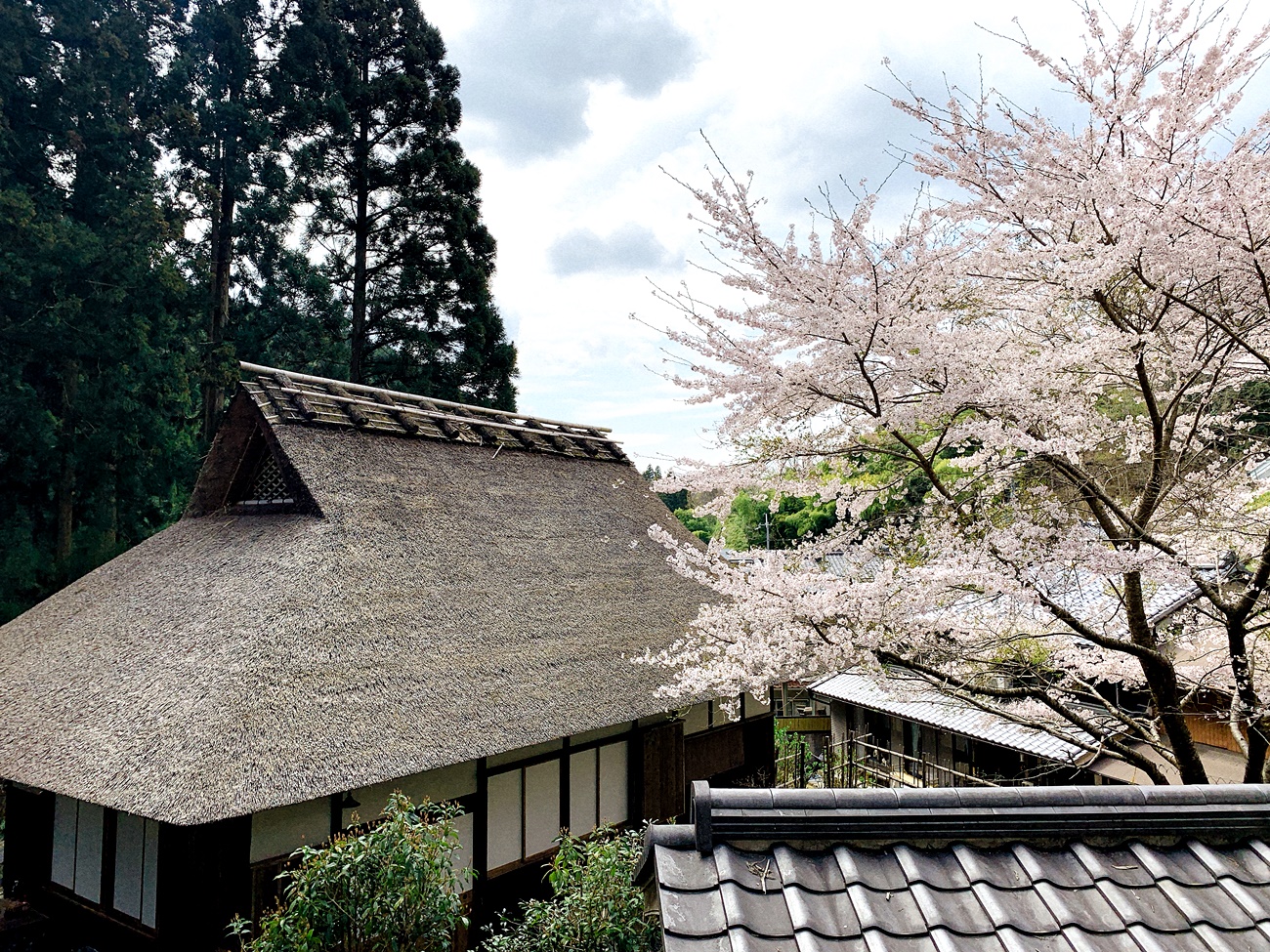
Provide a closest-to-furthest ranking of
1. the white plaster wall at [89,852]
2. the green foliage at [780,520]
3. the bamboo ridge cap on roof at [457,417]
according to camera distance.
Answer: the white plaster wall at [89,852] < the bamboo ridge cap on roof at [457,417] < the green foliage at [780,520]

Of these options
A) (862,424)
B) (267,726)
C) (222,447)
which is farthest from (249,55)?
(862,424)

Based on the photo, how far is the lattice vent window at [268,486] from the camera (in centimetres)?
740

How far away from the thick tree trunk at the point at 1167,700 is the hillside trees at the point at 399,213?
12711 millimetres

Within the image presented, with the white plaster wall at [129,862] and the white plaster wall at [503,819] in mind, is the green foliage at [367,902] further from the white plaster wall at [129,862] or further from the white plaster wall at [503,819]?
the white plaster wall at [503,819]

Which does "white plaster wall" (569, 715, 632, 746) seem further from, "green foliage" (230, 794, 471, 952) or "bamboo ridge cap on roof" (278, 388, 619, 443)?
"bamboo ridge cap on roof" (278, 388, 619, 443)

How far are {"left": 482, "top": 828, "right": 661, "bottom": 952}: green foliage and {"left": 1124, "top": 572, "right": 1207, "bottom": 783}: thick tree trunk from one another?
3.04m

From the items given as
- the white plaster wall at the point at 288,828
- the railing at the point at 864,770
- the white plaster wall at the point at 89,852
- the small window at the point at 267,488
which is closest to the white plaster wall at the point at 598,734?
the white plaster wall at the point at 288,828

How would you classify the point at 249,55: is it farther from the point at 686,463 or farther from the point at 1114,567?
the point at 1114,567

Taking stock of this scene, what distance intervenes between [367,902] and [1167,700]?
14.9 feet

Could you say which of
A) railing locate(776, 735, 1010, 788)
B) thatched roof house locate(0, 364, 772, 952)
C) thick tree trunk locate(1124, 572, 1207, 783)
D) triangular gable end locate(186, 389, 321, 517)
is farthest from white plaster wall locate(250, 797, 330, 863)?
railing locate(776, 735, 1010, 788)

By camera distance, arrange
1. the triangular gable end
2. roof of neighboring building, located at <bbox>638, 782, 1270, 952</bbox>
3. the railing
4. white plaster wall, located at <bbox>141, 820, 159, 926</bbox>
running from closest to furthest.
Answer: roof of neighboring building, located at <bbox>638, 782, 1270, 952</bbox> < white plaster wall, located at <bbox>141, 820, 159, 926</bbox> < the triangular gable end < the railing

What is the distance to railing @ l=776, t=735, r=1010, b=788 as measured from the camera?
36.8 ft

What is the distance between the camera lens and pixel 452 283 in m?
15.0

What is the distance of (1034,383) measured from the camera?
12.0 feet
